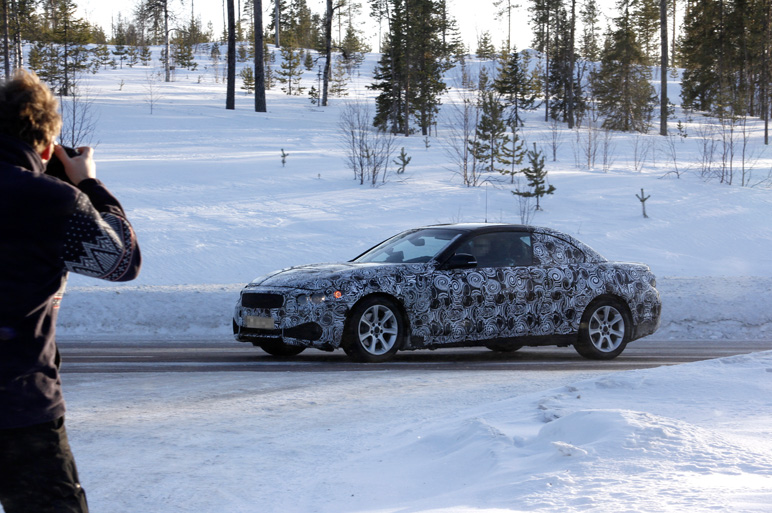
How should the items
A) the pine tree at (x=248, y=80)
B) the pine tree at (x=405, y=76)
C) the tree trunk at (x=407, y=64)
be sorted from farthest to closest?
the pine tree at (x=248, y=80), the pine tree at (x=405, y=76), the tree trunk at (x=407, y=64)

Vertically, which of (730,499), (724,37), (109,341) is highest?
(724,37)

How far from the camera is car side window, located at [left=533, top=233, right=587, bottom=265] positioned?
10.4 metres

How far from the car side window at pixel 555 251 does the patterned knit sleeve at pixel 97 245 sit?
8195mm

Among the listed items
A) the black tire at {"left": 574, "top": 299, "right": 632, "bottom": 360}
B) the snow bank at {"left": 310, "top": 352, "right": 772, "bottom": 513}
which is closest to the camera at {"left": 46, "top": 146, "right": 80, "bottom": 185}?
the snow bank at {"left": 310, "top": 352, "right": 772, "bottom": 513}

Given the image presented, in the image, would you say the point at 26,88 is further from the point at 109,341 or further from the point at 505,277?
the point at 109,341

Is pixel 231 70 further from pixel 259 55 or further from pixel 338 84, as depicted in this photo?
pixel 338 84

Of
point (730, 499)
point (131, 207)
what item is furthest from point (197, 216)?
point (730, 499)

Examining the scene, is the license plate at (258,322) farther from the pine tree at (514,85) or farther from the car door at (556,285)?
the pine tree at (514,85)

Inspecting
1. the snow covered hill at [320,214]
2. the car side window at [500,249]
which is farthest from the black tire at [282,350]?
the snow covered hill at [320,214]

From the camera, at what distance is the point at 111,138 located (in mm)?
32188

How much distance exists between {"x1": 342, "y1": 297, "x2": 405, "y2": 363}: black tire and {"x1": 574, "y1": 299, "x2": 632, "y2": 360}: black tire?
2431 millimetres

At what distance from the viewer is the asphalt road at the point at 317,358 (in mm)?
8977

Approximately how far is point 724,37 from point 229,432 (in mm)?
58035

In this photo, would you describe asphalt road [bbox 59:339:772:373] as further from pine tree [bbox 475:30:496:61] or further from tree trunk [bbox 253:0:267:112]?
pine tree [bbox 475:30:496:61]
